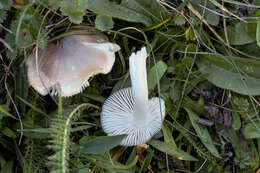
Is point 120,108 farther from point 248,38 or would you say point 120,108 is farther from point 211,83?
point 248,38

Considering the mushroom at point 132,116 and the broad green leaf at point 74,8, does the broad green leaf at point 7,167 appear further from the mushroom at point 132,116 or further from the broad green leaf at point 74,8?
the broad green leaf at point 74,8

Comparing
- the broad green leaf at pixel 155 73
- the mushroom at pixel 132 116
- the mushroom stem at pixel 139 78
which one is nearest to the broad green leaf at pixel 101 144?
the mushroom at pixel 132 116

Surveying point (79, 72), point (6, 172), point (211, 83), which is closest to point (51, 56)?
point (79, 72)

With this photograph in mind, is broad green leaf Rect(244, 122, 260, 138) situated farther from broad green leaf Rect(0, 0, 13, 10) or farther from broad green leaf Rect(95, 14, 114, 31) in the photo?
broad green leaf Rect(0, 0, 13, 10)

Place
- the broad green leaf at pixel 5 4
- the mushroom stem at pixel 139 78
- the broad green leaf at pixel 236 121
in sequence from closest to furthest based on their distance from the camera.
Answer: the mushroom stem at pixel 139 78 < the broad green leaf at pixel 5 4 < the broad green leaf at pixel 236 121

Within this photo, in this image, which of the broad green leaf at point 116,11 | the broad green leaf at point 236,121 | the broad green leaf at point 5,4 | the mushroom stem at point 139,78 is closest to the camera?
the mushroom stem at point 139,78

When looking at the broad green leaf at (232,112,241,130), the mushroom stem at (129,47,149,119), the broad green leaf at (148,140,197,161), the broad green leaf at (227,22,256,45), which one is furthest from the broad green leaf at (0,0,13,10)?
the broad green leaf at (232,112,241,130)

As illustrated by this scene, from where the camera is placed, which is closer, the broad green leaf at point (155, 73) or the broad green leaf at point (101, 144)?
the broad green leaf at point (101, 144)

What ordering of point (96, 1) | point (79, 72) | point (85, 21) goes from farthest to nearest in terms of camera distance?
point (85, 21), point (96, 1), point (79, 72)
